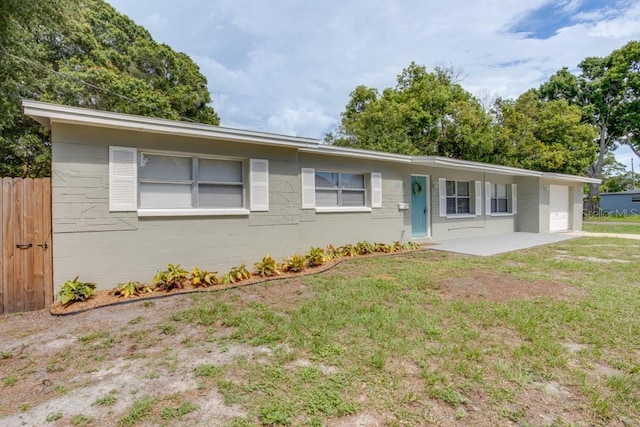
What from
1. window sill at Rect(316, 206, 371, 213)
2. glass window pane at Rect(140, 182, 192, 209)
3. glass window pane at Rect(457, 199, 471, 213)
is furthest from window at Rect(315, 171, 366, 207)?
glass window pane at Rect(457, 199, 471, 213)

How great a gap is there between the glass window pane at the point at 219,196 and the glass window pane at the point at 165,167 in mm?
372

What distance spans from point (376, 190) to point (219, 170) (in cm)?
452

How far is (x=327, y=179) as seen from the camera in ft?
27.2

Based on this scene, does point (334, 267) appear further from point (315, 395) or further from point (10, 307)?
point (10, 307)

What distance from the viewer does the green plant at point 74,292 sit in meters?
4.42

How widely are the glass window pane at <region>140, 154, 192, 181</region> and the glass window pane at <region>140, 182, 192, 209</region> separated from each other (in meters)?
0.15

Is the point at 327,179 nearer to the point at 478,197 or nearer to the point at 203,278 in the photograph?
the point at 203,278

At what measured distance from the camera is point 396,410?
2.19 meters

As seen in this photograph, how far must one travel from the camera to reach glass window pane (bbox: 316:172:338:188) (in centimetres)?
815

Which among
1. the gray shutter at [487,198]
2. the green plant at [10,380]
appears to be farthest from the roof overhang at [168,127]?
the gray shutter at [487,198]

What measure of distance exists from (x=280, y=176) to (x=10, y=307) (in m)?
4.65

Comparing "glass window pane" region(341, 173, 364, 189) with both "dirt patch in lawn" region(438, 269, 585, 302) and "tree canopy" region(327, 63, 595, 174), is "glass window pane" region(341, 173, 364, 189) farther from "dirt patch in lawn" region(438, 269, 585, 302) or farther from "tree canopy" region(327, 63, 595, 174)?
"tree canopy" region(327, 63, 595, 174)

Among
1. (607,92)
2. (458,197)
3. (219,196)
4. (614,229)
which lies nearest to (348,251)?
(219,196)

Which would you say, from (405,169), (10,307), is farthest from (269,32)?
(10,307)
